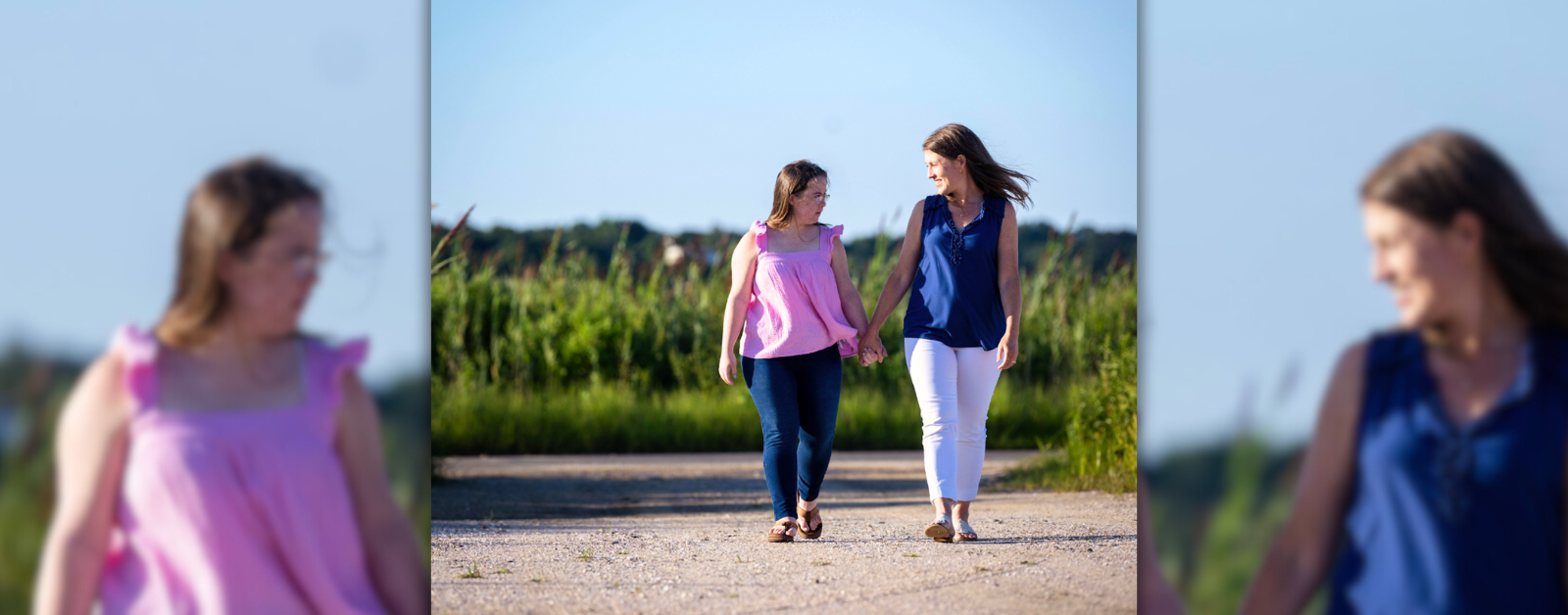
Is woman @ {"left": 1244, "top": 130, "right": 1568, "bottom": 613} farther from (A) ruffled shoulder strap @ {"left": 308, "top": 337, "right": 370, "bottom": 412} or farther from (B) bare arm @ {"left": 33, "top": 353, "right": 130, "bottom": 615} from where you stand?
(B) bare arm @ {"left": 33, "top": 353, "right": 130, "bottom": 615}

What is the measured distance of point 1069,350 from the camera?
8992 millimetres

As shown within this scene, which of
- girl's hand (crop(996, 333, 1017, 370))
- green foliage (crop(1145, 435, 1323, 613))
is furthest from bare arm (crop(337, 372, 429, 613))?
girl's hand (crop(996, 333, 1017, 370))

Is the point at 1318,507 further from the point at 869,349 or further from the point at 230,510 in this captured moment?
the point at 869,349

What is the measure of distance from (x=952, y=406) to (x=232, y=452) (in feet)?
8.69

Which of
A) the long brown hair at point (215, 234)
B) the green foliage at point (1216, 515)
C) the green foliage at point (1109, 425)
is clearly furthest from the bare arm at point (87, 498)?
the green foliage at point (1109, 425)

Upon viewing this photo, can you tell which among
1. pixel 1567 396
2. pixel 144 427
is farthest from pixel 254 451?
pixel 1567 396

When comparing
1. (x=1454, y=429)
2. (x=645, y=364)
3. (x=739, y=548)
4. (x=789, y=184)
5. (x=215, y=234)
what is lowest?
(x=739, y=548)

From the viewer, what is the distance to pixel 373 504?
2.16 metres

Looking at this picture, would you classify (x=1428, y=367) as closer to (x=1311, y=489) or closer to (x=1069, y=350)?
(x=1311, y=489)

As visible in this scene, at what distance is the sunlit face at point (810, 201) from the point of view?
4508 millimetres

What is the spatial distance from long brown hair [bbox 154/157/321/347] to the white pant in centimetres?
251

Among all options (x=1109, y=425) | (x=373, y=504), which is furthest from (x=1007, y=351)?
(x=373, y=504)

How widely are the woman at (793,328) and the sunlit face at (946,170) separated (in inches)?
15.6

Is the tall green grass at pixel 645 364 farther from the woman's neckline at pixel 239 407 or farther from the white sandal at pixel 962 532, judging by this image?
the woman's neckline at pixel 239 407
